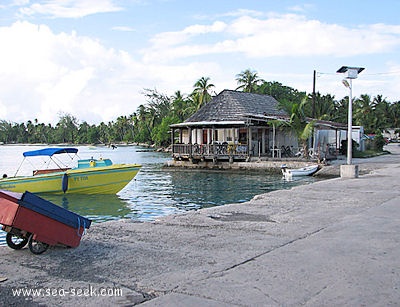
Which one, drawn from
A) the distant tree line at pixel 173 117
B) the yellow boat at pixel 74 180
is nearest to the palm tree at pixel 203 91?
the distant tree line at pixel 173 117

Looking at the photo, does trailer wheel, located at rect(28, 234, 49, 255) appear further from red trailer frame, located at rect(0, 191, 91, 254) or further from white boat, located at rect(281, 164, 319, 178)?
white boat, located at rect(281, 164, 319, 178)

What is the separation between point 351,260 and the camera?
624 centimetres

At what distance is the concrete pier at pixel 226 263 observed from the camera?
494 centimetres

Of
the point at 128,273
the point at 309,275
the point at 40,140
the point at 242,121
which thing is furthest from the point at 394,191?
the point at 40,140

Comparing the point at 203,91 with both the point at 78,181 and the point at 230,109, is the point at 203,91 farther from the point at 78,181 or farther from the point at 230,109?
the point at 78,181

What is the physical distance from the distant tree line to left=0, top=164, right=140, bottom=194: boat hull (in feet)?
51.2

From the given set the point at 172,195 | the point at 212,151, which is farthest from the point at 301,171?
the point at 172,195

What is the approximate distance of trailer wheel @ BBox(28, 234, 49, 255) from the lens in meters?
6.77

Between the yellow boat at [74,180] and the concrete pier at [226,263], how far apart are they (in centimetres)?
1264

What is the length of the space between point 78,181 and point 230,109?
63.6 ft

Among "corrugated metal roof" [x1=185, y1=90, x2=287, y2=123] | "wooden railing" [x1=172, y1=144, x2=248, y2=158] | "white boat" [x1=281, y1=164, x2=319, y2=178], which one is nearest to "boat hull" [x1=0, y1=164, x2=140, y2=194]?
"white boat" [x1=281, y1=164, x2=319, y2=178]

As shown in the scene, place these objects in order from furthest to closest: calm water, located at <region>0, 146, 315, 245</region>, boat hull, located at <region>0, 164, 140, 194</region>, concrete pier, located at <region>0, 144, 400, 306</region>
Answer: boat hull, located at <region>0, 164, 140, 194</region> < calm water, located at <region>0, 146, 315, 245</region> < concrete pier, located at <region>0, 144, 400, 306</region>

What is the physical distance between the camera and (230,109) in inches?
1515

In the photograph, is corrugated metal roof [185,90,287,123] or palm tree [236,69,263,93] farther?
palm tree [236,69,263,93]
